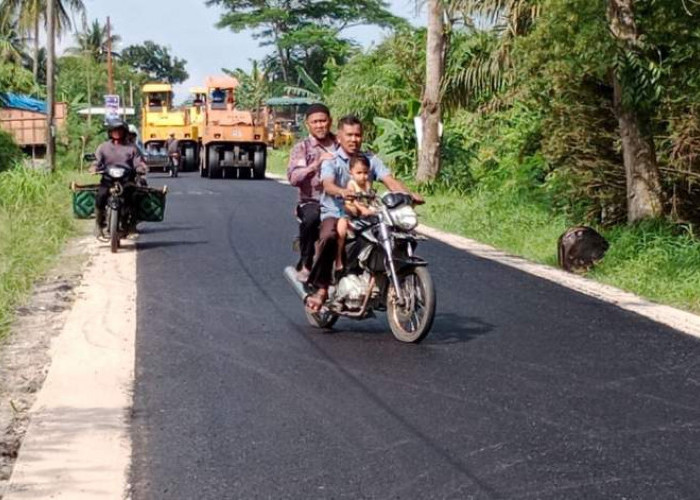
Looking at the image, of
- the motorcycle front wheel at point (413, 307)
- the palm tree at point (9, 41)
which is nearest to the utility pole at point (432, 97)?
the motorcycle front wheel at point (413, 307)

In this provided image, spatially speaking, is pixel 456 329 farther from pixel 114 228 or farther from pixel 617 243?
pixel 114 228

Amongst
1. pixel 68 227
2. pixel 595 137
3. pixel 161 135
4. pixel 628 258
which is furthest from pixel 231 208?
pixel 161 135

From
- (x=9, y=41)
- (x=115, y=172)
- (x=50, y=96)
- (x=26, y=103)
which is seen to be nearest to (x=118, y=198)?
(x=115, y=172)

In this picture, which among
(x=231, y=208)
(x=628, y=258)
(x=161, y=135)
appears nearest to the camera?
(x=628, y=258)

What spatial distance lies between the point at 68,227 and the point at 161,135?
1051 inches

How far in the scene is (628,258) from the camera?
1371 cm

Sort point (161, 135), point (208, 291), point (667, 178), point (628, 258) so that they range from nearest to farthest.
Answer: point (208, 291) < point (628, 258) < point (667, 178) < point (161, 135)

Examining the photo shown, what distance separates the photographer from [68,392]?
7.29m

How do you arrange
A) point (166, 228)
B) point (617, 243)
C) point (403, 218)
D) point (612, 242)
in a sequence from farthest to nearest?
1. point (166, 228)
2. point (612, 242)
3. point (617, 243)
4. point (403, 218)

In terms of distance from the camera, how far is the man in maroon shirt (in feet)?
31.0

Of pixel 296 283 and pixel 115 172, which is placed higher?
pixel 115 172

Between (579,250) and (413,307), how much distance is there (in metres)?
5.50

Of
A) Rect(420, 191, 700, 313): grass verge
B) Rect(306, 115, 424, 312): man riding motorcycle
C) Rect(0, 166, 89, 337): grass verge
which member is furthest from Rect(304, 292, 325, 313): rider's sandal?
Rect(420, 191, 700, 313): grass verge

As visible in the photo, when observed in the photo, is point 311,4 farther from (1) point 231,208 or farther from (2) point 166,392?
(2) point 166,392
